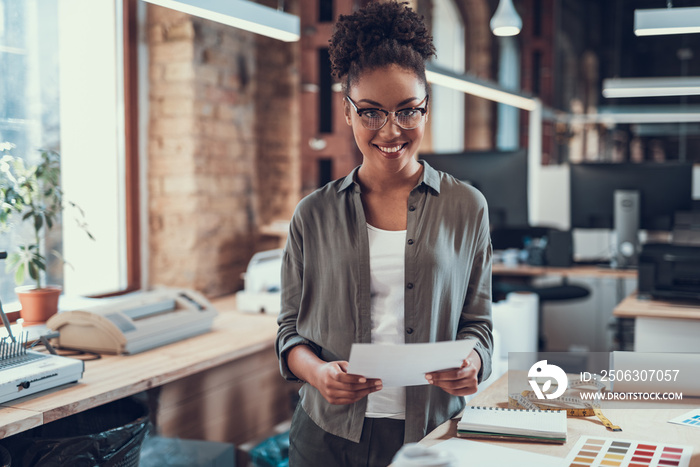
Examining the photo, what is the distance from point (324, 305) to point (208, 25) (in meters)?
2.37

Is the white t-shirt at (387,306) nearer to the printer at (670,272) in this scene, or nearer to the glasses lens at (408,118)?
the glasses lens at (408,118)

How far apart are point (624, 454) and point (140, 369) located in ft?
5.03

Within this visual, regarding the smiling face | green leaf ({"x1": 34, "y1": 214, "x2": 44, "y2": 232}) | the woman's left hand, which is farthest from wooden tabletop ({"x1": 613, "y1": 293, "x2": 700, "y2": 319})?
green leaf ({"x1": 34, "y1": 214, "x2": 44, "y2": 232})

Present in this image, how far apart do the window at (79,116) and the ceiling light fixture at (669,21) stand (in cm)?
228

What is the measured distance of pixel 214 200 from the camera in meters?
3.49

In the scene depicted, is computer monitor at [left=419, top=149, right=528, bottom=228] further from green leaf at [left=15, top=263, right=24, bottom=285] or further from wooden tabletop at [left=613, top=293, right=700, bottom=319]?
green leaf at [left=15, top=263, right=24, bottom=285]

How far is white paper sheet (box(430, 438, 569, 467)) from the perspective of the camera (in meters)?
1.30

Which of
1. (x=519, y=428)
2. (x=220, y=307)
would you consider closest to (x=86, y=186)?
(x=220, y=307)

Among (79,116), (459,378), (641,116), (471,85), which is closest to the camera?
(459,378)

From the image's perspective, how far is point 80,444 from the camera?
1.96 m

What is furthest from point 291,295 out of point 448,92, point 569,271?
point 448,92

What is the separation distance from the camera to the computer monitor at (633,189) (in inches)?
153
